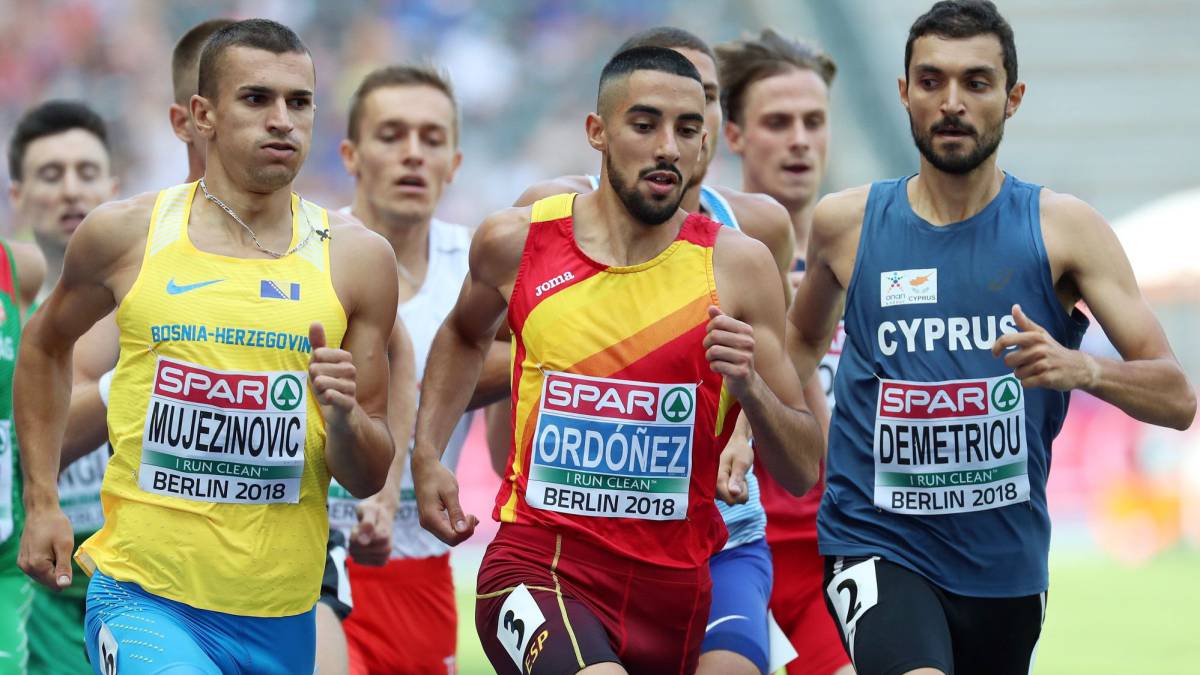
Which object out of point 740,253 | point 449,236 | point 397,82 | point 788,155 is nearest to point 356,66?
point 397,82

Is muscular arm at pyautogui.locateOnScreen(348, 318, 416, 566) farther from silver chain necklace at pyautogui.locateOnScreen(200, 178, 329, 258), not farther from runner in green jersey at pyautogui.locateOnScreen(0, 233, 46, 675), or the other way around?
runner in green jersey at pyautogui.locateOnScreen(0, 233, 46, 675)

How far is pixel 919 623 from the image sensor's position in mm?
5258

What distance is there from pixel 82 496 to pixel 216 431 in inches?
109

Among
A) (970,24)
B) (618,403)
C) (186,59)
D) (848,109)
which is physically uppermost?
(848,109)

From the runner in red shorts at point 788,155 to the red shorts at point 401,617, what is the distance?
153 centimetres

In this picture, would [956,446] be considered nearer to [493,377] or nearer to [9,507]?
[493,377]

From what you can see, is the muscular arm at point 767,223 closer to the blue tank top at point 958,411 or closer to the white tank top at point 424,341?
the blue tank top at point 958,411

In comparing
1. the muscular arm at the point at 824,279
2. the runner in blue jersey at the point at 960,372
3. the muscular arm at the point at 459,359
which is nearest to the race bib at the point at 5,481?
the muscular arm at the point at 459,359

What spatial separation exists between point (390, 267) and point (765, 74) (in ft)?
11.3

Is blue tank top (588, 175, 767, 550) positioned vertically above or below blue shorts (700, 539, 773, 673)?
above

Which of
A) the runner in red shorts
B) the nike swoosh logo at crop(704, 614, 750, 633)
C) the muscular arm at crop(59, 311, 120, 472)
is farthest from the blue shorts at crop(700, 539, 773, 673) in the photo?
the muscular arm at crop(59, 311, 120, 472)

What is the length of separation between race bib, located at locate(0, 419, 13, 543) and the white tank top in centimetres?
131

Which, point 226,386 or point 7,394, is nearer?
point 226,386

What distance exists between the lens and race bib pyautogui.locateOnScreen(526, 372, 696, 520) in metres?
5.19
